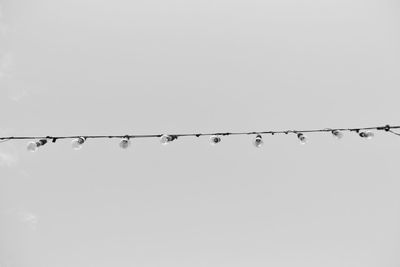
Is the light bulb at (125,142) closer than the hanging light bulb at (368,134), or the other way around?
the hanging light bulb at (368,134)

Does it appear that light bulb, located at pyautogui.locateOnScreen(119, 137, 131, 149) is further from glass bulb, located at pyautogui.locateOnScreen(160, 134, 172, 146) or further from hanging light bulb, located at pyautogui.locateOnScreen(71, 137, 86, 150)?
hanging light bulb, located at pyautogui.locateOnScreen(71, 137, 86, 150)

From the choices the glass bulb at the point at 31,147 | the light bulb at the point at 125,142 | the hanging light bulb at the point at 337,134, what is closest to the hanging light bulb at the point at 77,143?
the glass bulb at the point at 31,147

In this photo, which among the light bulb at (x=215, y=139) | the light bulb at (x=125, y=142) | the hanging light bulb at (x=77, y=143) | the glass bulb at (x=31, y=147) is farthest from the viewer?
the light bulb at (x=215, y=139)

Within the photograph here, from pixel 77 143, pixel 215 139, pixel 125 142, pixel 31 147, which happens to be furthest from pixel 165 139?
pixel 31 147

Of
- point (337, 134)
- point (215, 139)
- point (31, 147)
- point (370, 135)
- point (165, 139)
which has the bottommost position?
point (370, 135)

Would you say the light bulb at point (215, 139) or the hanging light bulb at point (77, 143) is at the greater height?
the hanging light bulb at point (77, 143)

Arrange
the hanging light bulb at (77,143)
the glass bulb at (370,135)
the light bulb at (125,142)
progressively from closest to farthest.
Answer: the glass bulb at (370,135), the hanging light bulb at (77,143), the light bulb at (125,142)

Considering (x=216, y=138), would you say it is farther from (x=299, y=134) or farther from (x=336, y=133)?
(x=336, y=133)

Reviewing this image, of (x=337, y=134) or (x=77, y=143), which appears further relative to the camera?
(x=337, y=134)

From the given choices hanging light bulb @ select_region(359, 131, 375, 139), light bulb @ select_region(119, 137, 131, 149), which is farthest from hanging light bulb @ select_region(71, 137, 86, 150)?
hanging light bulb @ select_region(359, 131, 375, 139)

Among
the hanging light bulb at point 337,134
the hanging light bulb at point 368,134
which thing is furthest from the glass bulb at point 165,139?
the hanging light bulb at point 368,134

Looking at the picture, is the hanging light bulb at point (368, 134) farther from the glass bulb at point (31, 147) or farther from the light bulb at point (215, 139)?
the glass bulb at point (31, 147)

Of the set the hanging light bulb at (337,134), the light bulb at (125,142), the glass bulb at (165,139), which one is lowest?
the hanging light bulb at (337,134)

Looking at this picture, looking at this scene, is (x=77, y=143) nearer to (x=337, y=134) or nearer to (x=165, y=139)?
(x=165, y=139)
